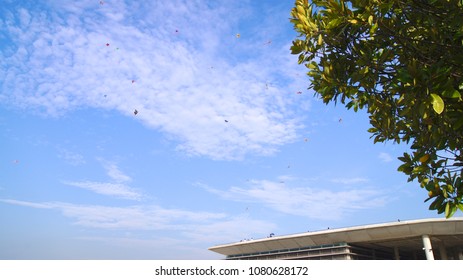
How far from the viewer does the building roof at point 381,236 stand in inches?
1836

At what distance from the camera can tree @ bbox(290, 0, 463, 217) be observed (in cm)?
565

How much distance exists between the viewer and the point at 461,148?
650 cm

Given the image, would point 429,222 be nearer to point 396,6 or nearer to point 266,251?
point 266,251

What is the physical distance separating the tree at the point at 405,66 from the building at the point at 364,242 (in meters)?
45.9

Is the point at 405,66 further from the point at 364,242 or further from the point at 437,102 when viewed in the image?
the point at 364,242

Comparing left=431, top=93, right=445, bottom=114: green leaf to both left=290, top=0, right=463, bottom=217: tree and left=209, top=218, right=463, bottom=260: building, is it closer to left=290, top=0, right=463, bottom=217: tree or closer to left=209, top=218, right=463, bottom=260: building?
left=290, top=0, right=463, bottom=217: tree

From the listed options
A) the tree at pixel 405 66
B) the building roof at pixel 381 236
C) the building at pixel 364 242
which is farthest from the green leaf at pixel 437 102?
the building at pixel 364 242

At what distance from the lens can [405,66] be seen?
7055 millimetres

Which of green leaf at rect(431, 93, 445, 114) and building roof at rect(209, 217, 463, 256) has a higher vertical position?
building roof at rect(209, 217, 463, 256)

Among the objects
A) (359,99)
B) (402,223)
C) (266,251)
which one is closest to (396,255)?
(402,223)

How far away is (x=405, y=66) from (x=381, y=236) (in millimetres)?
50405

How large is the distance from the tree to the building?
4590 centimetres

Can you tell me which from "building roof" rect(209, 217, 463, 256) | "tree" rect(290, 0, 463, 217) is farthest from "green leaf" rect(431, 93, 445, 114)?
"building roof" rect(209, 217, 463, 256)

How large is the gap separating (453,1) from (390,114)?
2.70 meters
